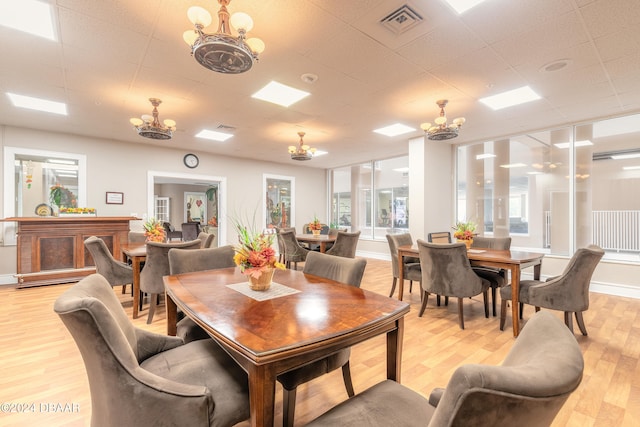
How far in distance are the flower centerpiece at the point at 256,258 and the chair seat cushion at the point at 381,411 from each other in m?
0.82

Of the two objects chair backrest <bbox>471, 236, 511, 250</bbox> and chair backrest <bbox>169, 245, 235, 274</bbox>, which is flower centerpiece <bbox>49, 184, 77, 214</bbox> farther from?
chair backrest <bbox>471, 236, 511, 250</bbox>

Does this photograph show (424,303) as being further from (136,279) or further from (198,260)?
(136,279)

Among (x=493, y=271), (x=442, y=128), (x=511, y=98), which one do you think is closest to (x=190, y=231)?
(x=442, y=128)

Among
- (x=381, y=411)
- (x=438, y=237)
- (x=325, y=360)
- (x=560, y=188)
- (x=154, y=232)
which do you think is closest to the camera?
(x=381, y=411)

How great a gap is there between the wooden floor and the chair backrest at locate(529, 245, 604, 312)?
409 mm

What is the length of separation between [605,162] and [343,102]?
4405mm

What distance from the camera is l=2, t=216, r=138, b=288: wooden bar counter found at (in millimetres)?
4613

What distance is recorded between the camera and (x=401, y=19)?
2.27m

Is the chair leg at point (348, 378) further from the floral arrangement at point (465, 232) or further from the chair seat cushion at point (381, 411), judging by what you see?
the floral arrangement at point (465, 232)

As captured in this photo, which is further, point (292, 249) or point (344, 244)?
point (292, 249)

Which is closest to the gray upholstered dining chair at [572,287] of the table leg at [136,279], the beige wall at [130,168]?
the table leg at [136,279]

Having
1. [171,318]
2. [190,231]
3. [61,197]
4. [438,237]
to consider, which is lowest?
[171,318]

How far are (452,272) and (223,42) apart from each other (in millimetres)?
2857

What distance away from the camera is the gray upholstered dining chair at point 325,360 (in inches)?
54.5
